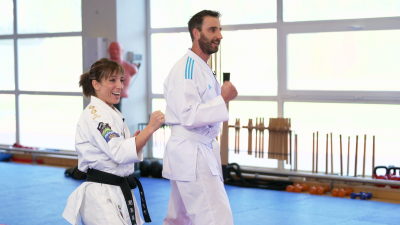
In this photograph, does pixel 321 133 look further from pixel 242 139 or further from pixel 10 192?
pixel 10 192

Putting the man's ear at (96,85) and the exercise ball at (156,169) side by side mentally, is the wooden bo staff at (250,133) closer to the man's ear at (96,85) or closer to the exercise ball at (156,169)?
the exercise ball at (156,169)

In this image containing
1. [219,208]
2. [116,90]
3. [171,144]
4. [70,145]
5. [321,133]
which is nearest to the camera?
[116,90]

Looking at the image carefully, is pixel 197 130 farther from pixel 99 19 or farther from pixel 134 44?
pixel 99 19

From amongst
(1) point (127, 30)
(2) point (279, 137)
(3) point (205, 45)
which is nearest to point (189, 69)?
(3) point (205, 45)

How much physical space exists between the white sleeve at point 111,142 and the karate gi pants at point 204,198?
0.49 meters

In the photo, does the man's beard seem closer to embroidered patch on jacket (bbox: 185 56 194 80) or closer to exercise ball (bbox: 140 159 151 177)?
embroidered patch on jacket (bbox: 185 56 194 80)

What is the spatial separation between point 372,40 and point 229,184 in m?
2.39

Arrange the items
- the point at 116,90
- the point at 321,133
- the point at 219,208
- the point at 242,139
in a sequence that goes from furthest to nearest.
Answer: the point at 242,139, the point at 321,133, the point at 219,208, the point at 116,90

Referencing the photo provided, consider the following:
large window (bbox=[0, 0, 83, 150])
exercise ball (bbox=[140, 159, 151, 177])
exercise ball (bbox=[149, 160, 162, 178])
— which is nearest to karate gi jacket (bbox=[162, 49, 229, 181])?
exercise ball (bbox=[149, 160, 162, 178])

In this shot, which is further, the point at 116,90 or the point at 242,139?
the point at 242,139

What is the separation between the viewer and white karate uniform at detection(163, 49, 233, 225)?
2.49 meters

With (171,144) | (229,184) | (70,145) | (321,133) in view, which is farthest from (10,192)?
(321,133)

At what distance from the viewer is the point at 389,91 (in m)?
5.02

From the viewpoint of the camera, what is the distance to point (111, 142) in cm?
213
